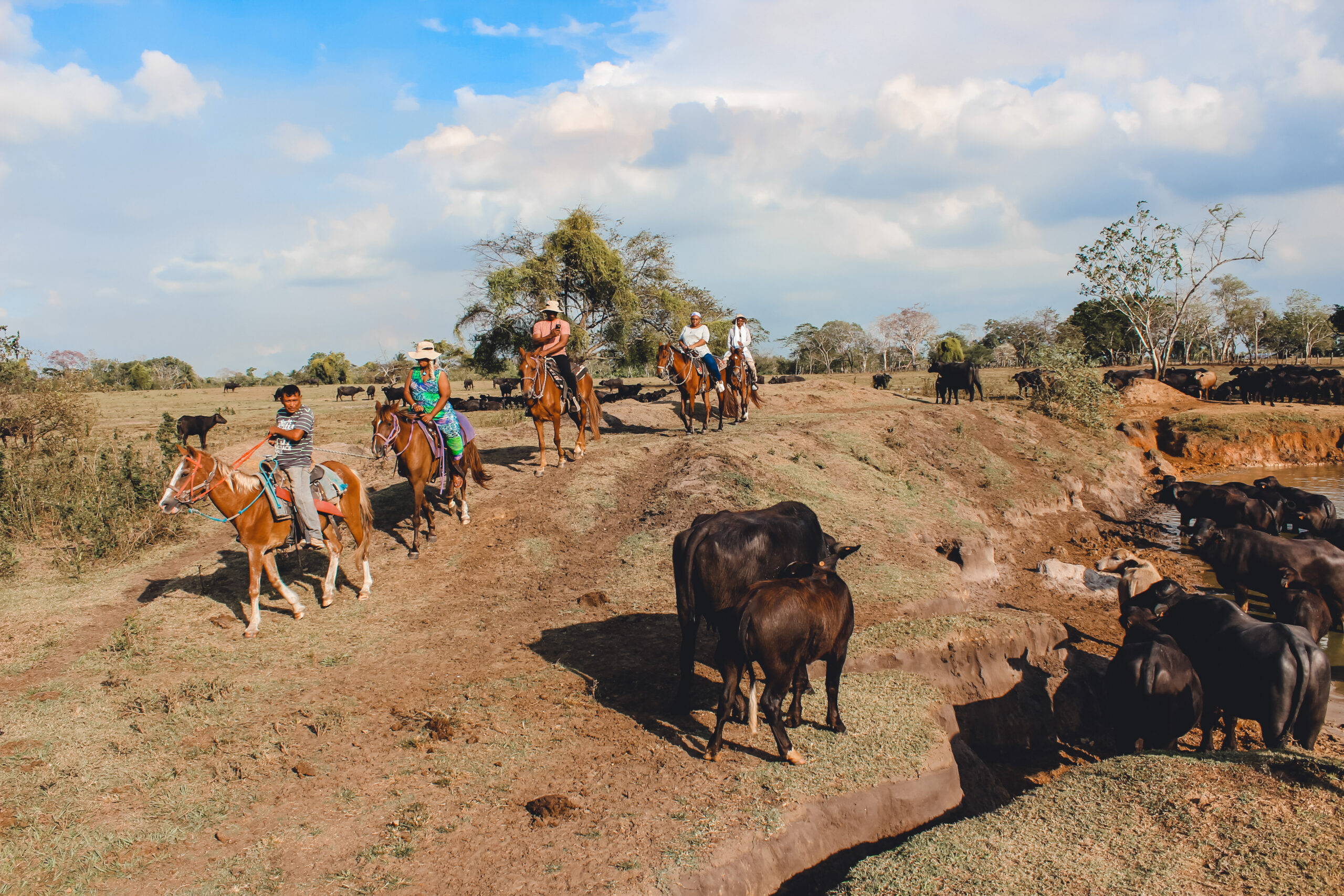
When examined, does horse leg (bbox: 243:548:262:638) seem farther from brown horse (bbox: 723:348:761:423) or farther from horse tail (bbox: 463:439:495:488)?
brown horse (bbox: 723:348:761:423)

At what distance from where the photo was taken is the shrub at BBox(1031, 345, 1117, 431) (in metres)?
24.3

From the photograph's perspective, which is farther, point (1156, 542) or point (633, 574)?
point (1156, 542)

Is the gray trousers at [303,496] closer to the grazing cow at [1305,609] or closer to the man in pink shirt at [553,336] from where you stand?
the man in pink shirt at [553,336]

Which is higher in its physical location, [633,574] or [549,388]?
[549,388]

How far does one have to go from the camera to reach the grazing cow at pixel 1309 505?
13688 mm

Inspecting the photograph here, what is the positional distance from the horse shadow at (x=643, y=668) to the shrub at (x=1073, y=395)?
20389 mm

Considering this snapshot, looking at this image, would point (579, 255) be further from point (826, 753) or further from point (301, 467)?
point (826, 753)

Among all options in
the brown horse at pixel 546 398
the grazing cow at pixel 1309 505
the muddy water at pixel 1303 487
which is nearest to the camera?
the muddy water at pixel 1303 487

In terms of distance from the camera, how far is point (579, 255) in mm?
23578

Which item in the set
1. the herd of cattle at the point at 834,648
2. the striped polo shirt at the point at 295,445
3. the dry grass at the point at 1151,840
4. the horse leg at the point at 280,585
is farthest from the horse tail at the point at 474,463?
the dry grass at the point at 1151,840

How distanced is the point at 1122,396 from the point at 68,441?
34.1m

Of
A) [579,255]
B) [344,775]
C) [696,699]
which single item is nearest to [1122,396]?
[579,255]

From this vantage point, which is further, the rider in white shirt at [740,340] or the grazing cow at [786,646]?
the rider in white shirt at [740,340]

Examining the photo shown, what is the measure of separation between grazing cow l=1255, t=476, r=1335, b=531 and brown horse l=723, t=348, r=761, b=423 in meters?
10.9
